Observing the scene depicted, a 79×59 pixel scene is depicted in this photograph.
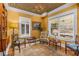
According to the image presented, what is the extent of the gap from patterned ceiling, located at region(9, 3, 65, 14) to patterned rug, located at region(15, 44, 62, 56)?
0.70m

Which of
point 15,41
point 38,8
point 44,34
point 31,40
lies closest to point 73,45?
point 44,34

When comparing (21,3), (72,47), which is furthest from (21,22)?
(72,47)

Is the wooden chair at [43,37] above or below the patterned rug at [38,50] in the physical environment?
above

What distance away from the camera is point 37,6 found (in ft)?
9.45

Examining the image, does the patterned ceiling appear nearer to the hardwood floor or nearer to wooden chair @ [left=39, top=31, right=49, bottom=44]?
wooden chair @ [left=39, top=31, right=49, bottom=44]

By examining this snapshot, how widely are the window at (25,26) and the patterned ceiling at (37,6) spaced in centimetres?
22

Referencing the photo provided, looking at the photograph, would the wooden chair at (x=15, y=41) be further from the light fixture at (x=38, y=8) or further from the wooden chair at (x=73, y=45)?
the wooden chair at (x=73, y=45)

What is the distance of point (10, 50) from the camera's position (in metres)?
2.83

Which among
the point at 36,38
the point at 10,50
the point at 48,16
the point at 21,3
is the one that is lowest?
the point at 10,50

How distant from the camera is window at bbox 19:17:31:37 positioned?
2885 millimetres

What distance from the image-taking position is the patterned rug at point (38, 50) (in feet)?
9.42

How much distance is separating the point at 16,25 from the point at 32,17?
0.37 meters

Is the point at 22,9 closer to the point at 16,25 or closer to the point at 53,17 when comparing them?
the point at 16,25

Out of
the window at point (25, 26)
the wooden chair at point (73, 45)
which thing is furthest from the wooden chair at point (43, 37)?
the wooden chair at point (73, 45)
